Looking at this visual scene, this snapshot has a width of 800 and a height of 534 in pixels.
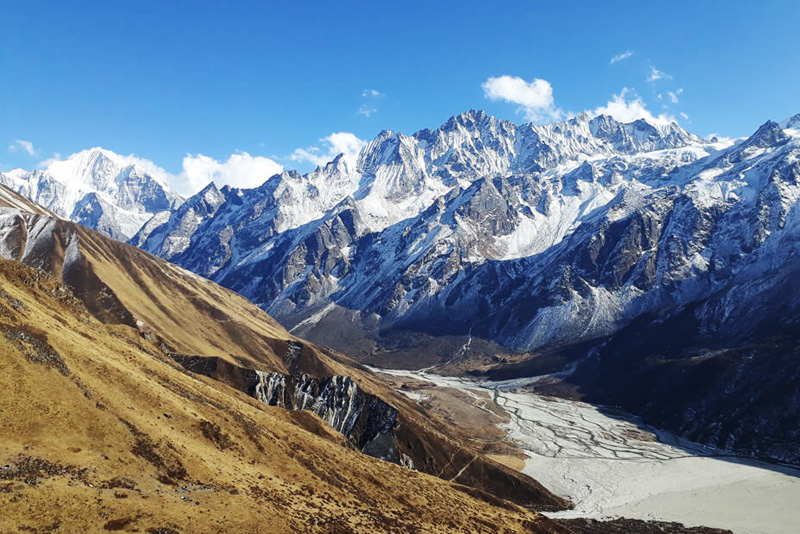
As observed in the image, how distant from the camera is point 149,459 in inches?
1721

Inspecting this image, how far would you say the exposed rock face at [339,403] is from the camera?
106 m

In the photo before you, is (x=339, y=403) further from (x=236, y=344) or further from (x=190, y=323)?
(x=190, y=323)

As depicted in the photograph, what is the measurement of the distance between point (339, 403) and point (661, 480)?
96.1m

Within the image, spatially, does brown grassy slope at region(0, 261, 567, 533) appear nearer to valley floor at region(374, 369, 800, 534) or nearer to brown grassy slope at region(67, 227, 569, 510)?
brown grassy slope at region(67, 227, 569, 510)

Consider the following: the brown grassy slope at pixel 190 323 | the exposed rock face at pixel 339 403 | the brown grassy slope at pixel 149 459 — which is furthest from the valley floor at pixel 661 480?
the brown grassy slope at pixel 149 459

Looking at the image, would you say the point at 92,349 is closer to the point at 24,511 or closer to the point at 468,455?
the point at 24,511

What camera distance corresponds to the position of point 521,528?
229 ft

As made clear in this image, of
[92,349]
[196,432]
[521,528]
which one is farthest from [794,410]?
[92,349]

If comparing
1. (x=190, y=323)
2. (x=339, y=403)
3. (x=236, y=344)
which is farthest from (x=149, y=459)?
(x=236, y=344)

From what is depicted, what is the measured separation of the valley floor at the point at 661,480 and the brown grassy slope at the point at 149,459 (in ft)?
187

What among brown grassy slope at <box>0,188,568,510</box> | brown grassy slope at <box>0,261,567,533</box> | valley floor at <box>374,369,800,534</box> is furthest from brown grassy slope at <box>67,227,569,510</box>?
brown grassy slope at <box>0,261,567,533</box>

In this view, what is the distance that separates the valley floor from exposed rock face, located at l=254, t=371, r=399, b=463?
139 feet

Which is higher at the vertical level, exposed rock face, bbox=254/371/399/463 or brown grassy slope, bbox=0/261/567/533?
brown grassy slope, bbox=0/261/567/533

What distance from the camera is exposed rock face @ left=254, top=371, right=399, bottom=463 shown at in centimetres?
10606
